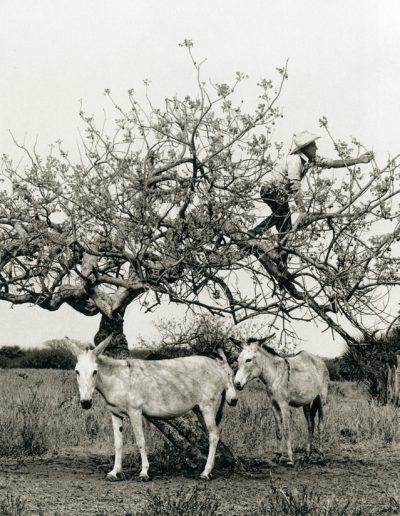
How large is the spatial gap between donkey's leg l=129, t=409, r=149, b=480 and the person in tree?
2.65m

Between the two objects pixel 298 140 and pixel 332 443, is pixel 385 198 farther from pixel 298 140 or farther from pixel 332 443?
pixel 332 443

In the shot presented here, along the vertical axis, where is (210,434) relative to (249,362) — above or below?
below

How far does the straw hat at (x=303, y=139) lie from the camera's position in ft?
35.9

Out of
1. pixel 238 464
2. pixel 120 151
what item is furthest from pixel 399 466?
pixel 120 151

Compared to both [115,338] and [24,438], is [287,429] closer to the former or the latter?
[24,438]

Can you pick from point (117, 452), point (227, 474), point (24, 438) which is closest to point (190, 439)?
point (227, 474)

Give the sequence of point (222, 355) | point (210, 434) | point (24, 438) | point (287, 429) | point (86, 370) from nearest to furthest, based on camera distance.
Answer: point (86, 370)
point (210, 434)
point (222, 355)
point (287, 429)
point (24, 438)

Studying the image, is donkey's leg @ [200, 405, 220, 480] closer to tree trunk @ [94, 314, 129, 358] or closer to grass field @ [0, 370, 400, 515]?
grass field @ [0, 370, 400, 515]

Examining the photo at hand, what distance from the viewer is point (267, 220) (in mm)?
11078

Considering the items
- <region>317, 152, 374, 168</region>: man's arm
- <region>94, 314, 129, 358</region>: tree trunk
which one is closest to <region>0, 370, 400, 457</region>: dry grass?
<region>94, 314, 129, 358</region>: tree trunk

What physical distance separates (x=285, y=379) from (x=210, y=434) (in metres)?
2.05

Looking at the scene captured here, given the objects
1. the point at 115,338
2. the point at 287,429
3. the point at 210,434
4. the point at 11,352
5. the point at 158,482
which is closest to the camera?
the point at 158,482

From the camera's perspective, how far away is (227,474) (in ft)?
32.6

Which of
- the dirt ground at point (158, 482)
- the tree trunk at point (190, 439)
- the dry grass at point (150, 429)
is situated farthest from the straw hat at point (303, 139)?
the dry grass at point (150, 429)
